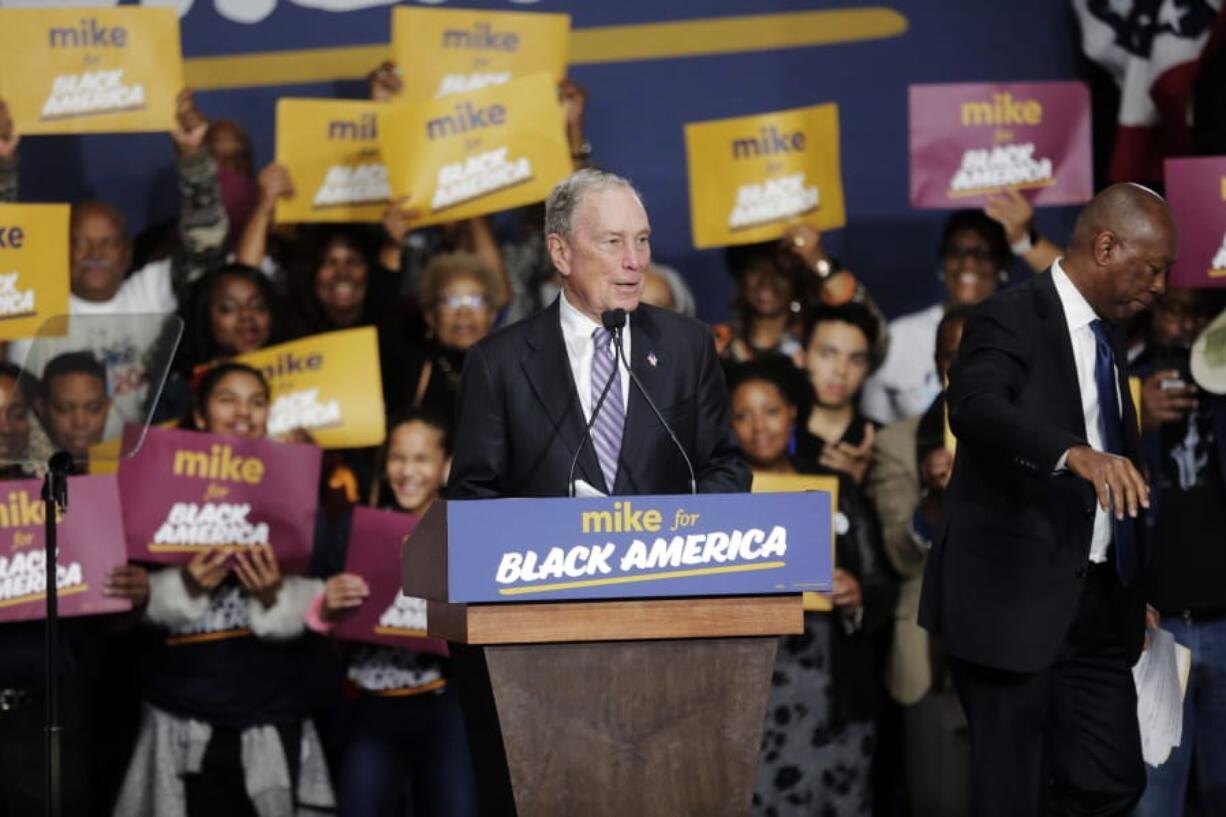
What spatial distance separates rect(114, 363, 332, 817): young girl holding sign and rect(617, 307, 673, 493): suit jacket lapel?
6.95 ft

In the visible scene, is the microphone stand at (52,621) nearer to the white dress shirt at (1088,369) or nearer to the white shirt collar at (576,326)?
the white shirt collar at (576,326)

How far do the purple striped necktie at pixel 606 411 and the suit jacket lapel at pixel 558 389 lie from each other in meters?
0.02

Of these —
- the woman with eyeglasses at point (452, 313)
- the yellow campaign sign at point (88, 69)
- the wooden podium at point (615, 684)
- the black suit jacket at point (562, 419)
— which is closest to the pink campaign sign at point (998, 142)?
the woman with eyeglasses at point (452, 313)

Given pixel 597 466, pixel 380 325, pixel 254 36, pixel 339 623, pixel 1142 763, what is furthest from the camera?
pixel 254 36

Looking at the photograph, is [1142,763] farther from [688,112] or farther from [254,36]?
[254,36]

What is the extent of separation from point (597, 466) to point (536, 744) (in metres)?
0.68

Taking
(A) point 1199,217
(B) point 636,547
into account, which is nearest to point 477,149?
(A) point 1199,217

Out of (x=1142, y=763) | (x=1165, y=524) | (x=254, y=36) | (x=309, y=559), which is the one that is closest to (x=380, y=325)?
(x=309, y=559)

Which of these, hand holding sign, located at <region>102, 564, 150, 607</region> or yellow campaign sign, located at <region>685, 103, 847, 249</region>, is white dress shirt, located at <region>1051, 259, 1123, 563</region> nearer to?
yellow campaign sign, located at <region>685, 103, 847, 249</region>

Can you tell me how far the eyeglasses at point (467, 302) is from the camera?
5895 mm

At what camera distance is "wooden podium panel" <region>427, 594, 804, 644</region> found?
307cm

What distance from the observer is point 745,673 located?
319 cm

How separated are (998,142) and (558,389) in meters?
2.84

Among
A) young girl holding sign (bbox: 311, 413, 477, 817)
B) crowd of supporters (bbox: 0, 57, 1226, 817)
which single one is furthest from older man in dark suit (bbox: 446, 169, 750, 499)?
young girl holding sign (bbox: 311, 413, 477, 817)
